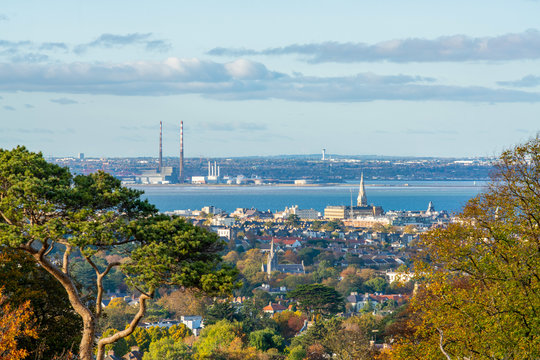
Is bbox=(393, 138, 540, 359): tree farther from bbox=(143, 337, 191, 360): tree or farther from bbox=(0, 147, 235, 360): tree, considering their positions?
bbox=(143, 337, 191, 360): tree

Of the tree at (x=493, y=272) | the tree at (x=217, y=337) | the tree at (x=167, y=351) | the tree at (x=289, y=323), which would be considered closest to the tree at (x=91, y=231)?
the tree at (x=493, y=272)

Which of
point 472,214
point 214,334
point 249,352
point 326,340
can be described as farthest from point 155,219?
point 214,334

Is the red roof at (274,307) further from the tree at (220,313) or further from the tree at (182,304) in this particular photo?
the tree at (220,313)

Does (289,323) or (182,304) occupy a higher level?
(289,323)

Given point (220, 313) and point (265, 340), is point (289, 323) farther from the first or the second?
point (265, 340)

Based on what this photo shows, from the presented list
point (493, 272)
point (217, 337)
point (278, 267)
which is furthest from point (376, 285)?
point (493, 272)

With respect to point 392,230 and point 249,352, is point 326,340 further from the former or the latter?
point 392,230
